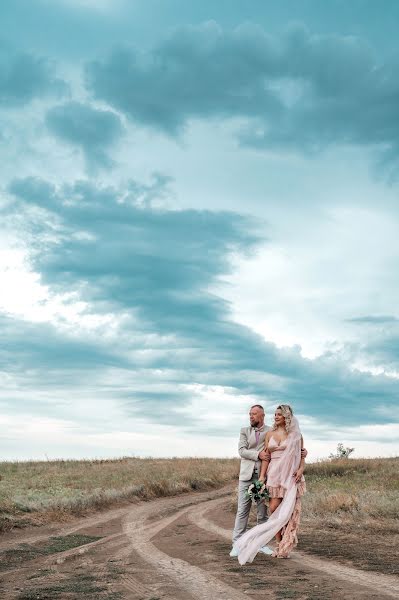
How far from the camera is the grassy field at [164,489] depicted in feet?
58.9

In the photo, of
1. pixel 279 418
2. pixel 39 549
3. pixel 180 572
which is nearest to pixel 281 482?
pixel 279 418

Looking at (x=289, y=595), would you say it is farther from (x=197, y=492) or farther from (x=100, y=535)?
(x=197, y=492)

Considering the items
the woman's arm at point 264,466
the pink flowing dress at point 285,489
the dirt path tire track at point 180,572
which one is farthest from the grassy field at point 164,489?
the woman's arm at point 264,466

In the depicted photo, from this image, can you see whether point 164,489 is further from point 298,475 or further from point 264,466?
point 298,475

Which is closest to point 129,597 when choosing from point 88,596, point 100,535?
point 88,596

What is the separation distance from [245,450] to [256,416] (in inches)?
27.0

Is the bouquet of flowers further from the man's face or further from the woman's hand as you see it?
the man's face

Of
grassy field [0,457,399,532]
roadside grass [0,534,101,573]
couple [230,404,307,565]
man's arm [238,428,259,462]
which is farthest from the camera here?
grassy field [0,457,399,532]

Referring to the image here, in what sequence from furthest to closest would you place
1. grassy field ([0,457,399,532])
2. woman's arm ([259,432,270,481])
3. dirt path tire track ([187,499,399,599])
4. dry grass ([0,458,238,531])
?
dry grass ([0,458,238,531]) → grassy field ([0,457,399,532]) → woman's arm ([259,432,270,481]) → dirt path tire track ([187,499,399,599])

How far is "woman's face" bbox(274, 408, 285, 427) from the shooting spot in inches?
463

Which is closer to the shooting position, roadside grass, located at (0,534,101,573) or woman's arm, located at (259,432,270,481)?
woman's arm, located at (259,432,270,481)

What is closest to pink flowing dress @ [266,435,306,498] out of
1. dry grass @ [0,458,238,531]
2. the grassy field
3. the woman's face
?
the woman's face

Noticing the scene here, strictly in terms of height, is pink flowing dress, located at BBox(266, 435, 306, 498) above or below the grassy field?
above

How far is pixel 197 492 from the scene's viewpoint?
96.3 feet
